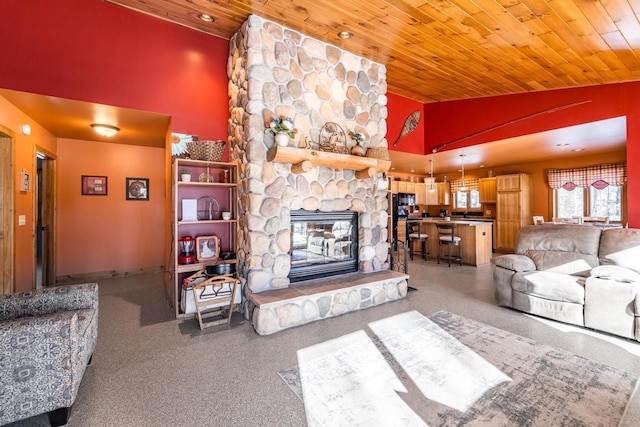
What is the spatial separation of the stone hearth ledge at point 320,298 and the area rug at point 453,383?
0.50 meters

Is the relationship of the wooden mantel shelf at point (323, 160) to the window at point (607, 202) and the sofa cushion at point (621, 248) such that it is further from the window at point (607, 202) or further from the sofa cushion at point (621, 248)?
the window at point (607, 202)

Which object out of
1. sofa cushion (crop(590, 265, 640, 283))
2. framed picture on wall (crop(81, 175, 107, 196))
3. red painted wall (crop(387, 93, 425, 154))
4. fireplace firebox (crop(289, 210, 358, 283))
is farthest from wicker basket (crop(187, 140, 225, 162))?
sofa cushion (crop(590, 265, 640, 283))

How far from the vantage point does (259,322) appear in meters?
2.84

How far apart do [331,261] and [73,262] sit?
4441 mm

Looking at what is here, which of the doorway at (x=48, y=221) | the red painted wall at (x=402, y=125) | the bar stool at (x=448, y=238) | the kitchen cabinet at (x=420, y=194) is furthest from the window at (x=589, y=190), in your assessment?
the doorway at (x=48, y=221)

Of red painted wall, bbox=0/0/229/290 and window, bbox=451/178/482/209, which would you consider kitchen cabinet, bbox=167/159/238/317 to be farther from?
window, bbox=451/178/482/209

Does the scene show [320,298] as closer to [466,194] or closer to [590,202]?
[590,202]

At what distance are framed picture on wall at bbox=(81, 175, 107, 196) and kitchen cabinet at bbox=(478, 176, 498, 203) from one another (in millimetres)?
9361

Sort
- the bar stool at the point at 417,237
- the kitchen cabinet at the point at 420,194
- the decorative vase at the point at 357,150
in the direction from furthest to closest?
the kitchen cabinet at the point at 420,194 → the bar stool at the point at 417,237 → the decorative vase at the point at 357,150

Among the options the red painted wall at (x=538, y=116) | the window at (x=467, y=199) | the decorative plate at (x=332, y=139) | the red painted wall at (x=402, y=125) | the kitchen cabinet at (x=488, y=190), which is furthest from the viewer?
the window at (x=467, y=199)

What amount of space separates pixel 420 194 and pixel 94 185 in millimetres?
8887

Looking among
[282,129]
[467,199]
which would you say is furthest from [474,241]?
[282,129]

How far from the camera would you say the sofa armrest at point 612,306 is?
2703 millimetres

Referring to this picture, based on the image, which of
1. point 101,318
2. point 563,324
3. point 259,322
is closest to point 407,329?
point 259,322
